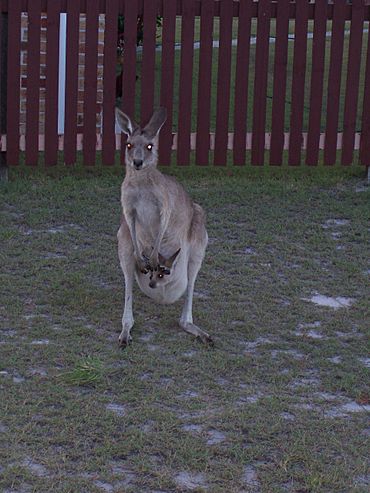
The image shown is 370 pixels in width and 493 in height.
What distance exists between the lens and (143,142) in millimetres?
5371

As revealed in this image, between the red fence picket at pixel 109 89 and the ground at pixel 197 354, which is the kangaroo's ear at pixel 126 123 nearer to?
the ground at pixel 197 354

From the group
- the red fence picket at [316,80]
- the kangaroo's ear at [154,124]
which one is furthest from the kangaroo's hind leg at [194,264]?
the red fence picket at [316,80]

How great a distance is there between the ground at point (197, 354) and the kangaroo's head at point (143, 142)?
0.88m

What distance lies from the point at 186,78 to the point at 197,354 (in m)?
3.81

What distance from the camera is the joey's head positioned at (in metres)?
5.32

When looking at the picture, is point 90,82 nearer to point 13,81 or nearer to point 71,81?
point 71,81

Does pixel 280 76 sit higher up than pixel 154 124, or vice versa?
pixel 280 76

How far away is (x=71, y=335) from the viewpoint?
17.2 feet

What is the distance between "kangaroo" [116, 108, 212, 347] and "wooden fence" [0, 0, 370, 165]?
8.77 feet

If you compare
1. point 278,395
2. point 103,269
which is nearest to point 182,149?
point 103,269

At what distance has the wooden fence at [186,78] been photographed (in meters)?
8.15

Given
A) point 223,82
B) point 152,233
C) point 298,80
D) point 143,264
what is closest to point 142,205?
point 152,233

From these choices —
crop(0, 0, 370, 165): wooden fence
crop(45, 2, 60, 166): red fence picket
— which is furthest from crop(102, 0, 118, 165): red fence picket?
crop(45, 2, 60, 166): red fence picket

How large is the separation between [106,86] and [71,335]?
3560 millimetres
